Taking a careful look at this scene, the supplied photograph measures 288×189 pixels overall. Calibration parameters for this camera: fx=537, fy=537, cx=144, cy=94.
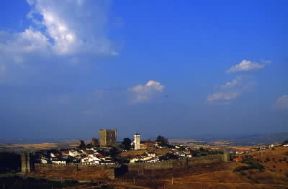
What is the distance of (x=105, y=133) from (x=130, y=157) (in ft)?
57.3

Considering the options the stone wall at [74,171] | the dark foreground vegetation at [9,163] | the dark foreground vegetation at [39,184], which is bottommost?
the dark foreground vegetation at [39,184]

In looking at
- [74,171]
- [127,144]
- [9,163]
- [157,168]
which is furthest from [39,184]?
[127,144]

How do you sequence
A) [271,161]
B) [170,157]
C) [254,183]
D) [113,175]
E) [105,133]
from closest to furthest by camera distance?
[254,183]
[113,175]
[271,161]
[170,157]
[105,133]

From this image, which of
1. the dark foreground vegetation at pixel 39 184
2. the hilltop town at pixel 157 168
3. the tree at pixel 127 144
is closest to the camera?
the dark foreground vegetation at pixel 39 184

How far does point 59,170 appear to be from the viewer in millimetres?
70812

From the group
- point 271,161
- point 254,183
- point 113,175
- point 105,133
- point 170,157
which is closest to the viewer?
point 254,183

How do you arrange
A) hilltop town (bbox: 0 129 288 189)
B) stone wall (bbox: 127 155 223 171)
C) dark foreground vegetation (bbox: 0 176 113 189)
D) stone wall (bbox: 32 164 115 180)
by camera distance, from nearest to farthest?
dark foreground vegetation (bbox: 0 176 113 189)
hilltop town (bbox: 0 129 288 189)
stone wall (bbox: 32 164 115 180)
stone wall (bbox: 127 155 223 171)

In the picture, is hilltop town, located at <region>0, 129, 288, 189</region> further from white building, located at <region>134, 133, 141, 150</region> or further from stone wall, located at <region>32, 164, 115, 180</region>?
white building, located at <region>134, 133, 141, 150</region>

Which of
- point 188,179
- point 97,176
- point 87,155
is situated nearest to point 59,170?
point 97,176

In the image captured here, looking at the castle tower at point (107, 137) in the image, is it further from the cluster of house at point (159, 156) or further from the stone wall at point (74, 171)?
the stone wall at point (74, 171)

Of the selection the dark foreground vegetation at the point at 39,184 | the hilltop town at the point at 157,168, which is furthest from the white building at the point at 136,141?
the dark foreground vegetation at the point at 39,184

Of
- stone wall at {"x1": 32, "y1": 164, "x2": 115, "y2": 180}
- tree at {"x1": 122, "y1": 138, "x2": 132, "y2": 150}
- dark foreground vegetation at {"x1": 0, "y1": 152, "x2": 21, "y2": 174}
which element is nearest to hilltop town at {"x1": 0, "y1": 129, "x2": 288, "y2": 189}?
stone wall at {"x1": 32, "y1": 164, "x2": 115, "y2": 180}

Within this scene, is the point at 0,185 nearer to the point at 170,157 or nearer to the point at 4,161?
the point at 4,161

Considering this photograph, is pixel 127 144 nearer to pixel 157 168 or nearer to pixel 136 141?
pixel 136 141
